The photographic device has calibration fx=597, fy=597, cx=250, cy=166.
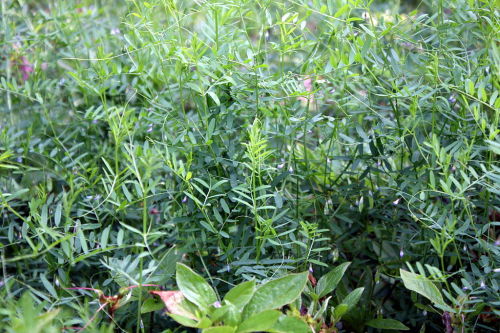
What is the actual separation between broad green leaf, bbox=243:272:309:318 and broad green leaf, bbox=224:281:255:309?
0.04m

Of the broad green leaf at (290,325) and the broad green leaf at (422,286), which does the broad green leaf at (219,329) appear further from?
the broad green leaf at (422,286)

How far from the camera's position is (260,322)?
111 centimetres

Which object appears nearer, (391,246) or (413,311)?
(413,311)

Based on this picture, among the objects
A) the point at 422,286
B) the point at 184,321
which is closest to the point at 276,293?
the point at 184,321

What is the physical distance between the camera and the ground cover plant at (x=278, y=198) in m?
1.23

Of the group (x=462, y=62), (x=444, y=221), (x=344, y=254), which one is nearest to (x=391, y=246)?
(x=344, y=254)

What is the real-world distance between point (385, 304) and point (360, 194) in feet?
0.98

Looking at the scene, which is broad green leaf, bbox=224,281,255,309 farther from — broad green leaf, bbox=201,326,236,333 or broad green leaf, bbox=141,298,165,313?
broad green leaf, bbox=141,298,165,313

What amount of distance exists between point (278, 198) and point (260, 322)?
312 millimetres

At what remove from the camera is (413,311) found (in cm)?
146

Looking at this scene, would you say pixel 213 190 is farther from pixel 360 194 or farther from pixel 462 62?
pixel 462 62

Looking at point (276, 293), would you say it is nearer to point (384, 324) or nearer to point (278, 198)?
point (278, 198)

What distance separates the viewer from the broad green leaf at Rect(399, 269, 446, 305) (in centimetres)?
124

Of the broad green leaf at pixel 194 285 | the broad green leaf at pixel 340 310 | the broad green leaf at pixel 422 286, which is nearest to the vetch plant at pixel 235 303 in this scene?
the broad green leaf at pixel 194 285
